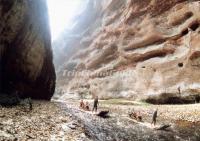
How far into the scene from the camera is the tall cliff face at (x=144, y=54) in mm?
48344

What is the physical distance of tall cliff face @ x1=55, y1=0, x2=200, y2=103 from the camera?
48.3 meters

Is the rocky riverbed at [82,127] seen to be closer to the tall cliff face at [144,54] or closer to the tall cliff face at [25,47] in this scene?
the tall cliff face at [25,47]

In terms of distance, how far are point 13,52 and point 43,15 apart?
21.8 feet

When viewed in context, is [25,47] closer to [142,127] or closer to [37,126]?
[142,127]

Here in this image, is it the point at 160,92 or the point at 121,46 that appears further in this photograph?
the point at 121,46

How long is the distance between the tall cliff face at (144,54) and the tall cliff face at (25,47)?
53.4ft

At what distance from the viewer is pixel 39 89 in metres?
42.3

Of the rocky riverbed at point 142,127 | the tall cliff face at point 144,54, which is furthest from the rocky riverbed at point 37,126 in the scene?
the tall cliff face at point 144,54

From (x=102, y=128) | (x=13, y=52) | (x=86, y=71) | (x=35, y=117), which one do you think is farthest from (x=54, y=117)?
(x=86, y=71)

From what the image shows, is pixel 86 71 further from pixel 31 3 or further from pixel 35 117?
pixel 35 117

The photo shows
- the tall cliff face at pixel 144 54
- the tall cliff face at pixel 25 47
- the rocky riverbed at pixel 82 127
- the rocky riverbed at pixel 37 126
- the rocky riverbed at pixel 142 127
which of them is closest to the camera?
the rocky riverbed at pixel 37 126

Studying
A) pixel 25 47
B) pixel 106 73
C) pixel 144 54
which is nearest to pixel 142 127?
pixel 25 47

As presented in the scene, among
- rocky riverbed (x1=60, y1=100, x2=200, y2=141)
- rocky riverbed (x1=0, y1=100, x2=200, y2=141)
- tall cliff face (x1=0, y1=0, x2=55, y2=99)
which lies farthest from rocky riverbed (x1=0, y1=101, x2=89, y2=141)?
tall cliff face (x1=0, y1=0, x2=55, y2=99)

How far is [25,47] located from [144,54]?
23.9 meters
